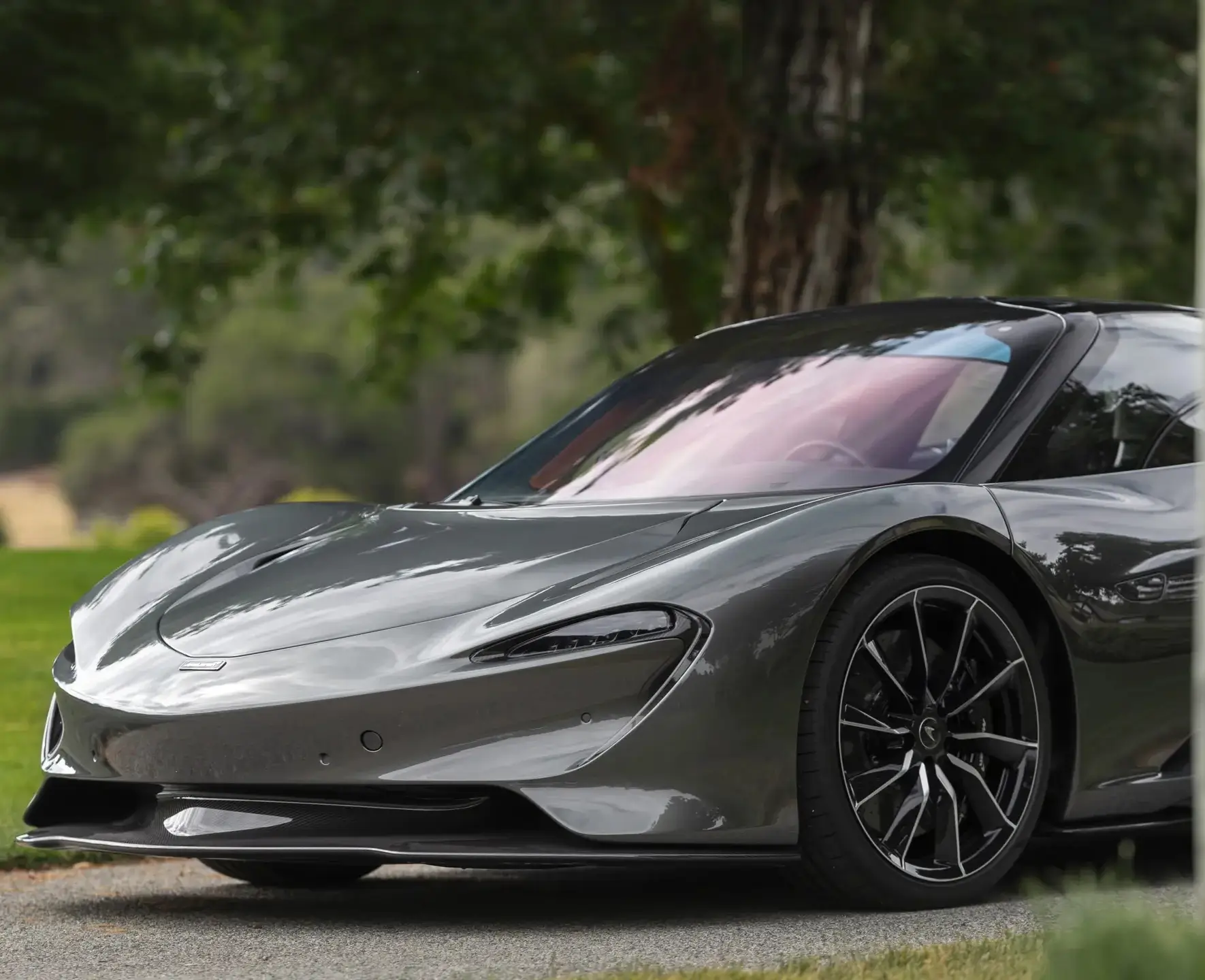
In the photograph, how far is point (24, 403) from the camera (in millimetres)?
61625

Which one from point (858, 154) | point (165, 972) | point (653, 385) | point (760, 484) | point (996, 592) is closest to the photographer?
point (165, 972)

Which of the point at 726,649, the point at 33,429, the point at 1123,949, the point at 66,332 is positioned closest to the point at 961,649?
the point at 726,649

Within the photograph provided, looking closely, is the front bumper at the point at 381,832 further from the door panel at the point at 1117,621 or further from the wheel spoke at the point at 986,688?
the door panel at the point at 1117,621

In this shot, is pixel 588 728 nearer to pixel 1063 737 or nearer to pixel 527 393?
pixel 1063 737

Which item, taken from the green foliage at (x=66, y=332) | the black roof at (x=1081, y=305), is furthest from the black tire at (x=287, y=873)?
the green foliage at (x=66, y=332)

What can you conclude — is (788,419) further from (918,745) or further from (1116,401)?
(918,745)

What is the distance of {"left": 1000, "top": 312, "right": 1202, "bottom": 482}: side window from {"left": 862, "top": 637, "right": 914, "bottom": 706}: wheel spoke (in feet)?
2.49

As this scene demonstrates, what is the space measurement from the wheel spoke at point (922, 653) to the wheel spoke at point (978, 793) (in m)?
0.15

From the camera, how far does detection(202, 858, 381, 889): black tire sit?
5.36 metres

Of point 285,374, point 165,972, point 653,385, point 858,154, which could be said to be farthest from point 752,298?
point 285,374

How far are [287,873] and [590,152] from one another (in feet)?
46.5

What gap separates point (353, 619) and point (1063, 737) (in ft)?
5.72

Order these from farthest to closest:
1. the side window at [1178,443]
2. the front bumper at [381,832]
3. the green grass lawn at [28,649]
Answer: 1. the green grass lawn at [28,649]
2. the side window at [1178,443]
3. the front bumper at [381,832]

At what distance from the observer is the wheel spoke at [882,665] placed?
455cm
